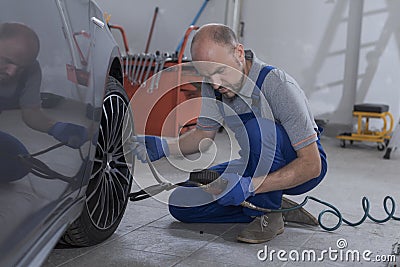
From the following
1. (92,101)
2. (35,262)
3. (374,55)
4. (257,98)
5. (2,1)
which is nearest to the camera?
(2,1)

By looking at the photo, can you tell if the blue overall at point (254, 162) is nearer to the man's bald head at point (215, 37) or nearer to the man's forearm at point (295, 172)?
the man's forearm at point (295, 172)

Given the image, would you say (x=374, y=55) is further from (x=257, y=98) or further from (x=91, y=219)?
(x=91, y=219)

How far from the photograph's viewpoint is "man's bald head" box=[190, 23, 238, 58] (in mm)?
2047

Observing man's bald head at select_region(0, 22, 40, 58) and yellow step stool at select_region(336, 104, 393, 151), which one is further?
yellow step stool at select_region(336, 104, 393, 151)

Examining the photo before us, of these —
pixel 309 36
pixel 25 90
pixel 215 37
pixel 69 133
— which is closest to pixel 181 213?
pixel 215 37

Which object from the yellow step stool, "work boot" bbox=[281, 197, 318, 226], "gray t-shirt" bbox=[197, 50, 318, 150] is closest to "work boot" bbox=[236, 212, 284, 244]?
"work boot" bbox=[281, 197, 318, 226]

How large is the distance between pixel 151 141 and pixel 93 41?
0.63 m

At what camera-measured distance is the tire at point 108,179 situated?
1.97m

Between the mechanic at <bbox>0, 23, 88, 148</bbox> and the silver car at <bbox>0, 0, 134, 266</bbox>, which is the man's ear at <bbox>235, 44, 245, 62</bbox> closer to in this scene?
the silver car at <bbox>0, 0, 134, 266</bbox>

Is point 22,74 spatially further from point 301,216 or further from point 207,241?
point 301,216

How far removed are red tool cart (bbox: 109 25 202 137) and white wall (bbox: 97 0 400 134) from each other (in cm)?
171

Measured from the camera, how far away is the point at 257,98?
2.18m

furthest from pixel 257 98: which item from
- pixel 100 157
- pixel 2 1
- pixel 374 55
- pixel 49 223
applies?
pixel 374 55

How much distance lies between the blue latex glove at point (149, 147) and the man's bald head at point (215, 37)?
37 centimetres
